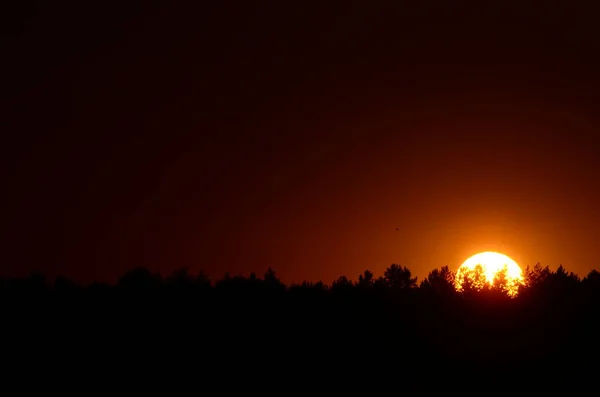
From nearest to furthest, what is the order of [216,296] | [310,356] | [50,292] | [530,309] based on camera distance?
1. [310,356]
2. [530,309]
3. [216,296]
4. [50,292]

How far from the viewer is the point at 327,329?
6144cm

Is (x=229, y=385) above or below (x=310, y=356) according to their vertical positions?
below

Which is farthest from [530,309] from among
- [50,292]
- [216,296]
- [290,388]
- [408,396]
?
[50,292]

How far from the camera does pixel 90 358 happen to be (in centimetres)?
5769

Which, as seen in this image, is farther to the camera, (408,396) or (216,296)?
(216,296)

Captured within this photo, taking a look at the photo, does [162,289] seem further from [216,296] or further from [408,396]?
[408,396]

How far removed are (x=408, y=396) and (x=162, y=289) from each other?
85.6ft

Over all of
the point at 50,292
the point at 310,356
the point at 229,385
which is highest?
the point at 50,292

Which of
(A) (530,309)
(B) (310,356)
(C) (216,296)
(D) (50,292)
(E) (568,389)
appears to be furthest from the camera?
(D) (50,292)

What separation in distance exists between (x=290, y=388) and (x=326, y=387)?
228cm

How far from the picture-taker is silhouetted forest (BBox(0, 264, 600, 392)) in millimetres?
56000

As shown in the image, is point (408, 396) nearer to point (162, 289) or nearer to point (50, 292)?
point (162, 289)

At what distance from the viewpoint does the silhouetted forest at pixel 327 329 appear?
184 ft

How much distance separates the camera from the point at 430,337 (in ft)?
198
